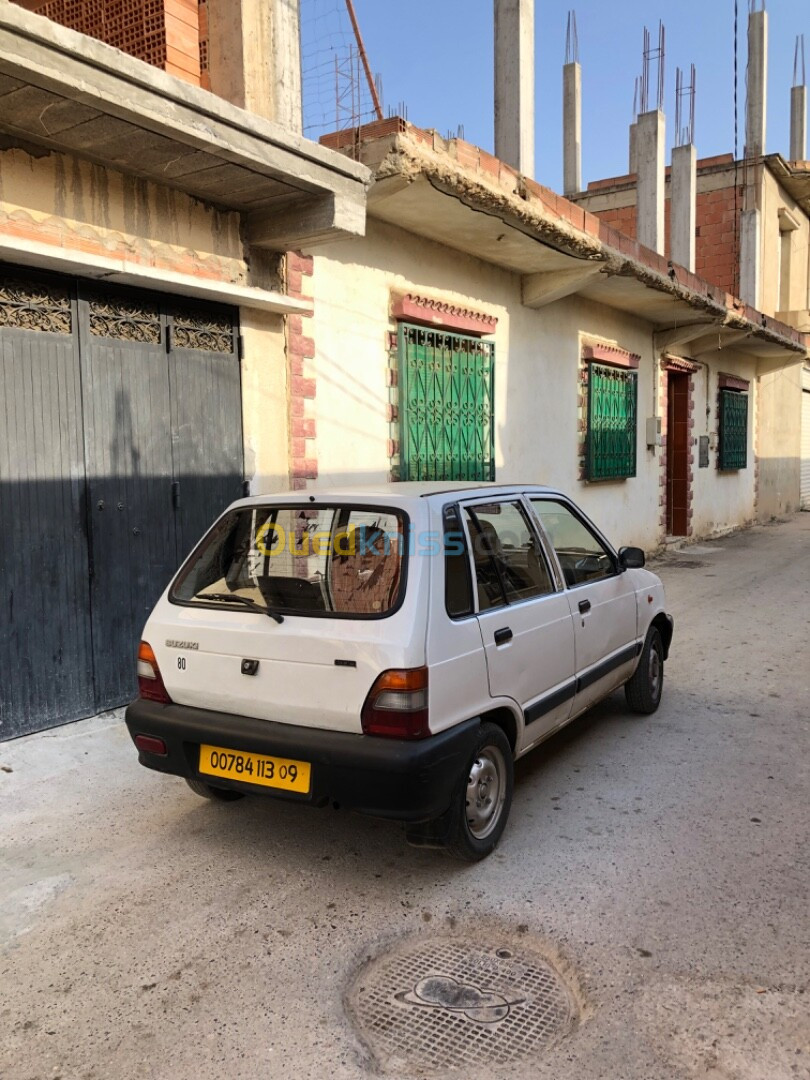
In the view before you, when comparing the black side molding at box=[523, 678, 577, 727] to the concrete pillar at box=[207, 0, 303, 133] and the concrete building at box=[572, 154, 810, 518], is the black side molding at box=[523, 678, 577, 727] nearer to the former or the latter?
the concrete pillar at box=[207, 0, 303, 133]

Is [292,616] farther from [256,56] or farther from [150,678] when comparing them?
[256,56]

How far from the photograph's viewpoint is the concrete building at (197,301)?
4.64m

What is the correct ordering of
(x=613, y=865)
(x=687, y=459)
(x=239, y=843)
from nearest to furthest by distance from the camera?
(x=613, y=865)
(x=239, y=843)
(x=687, y=459)

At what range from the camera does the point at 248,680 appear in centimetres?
319

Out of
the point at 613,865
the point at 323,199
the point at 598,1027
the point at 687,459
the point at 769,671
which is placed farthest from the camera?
the point at 687,459

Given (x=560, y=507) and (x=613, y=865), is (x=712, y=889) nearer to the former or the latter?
(x=613, y=865)

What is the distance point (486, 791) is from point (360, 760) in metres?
0.74

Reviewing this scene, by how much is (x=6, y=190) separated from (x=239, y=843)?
12.4 feet

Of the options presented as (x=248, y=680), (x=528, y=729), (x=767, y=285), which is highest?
(x=767, y=285)

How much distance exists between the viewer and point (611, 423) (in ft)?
38.5

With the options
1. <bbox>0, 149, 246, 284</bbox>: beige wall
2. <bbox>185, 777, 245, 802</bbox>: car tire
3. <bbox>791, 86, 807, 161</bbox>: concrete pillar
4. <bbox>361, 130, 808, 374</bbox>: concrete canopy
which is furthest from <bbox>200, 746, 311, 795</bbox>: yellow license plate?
<bbox>791, 86, 807, 161</bbox>: concrete pillar

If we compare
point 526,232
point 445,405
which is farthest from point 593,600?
point 526,232

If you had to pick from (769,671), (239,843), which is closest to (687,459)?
(769,671)

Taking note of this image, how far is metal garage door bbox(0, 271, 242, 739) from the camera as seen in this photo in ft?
15.6
